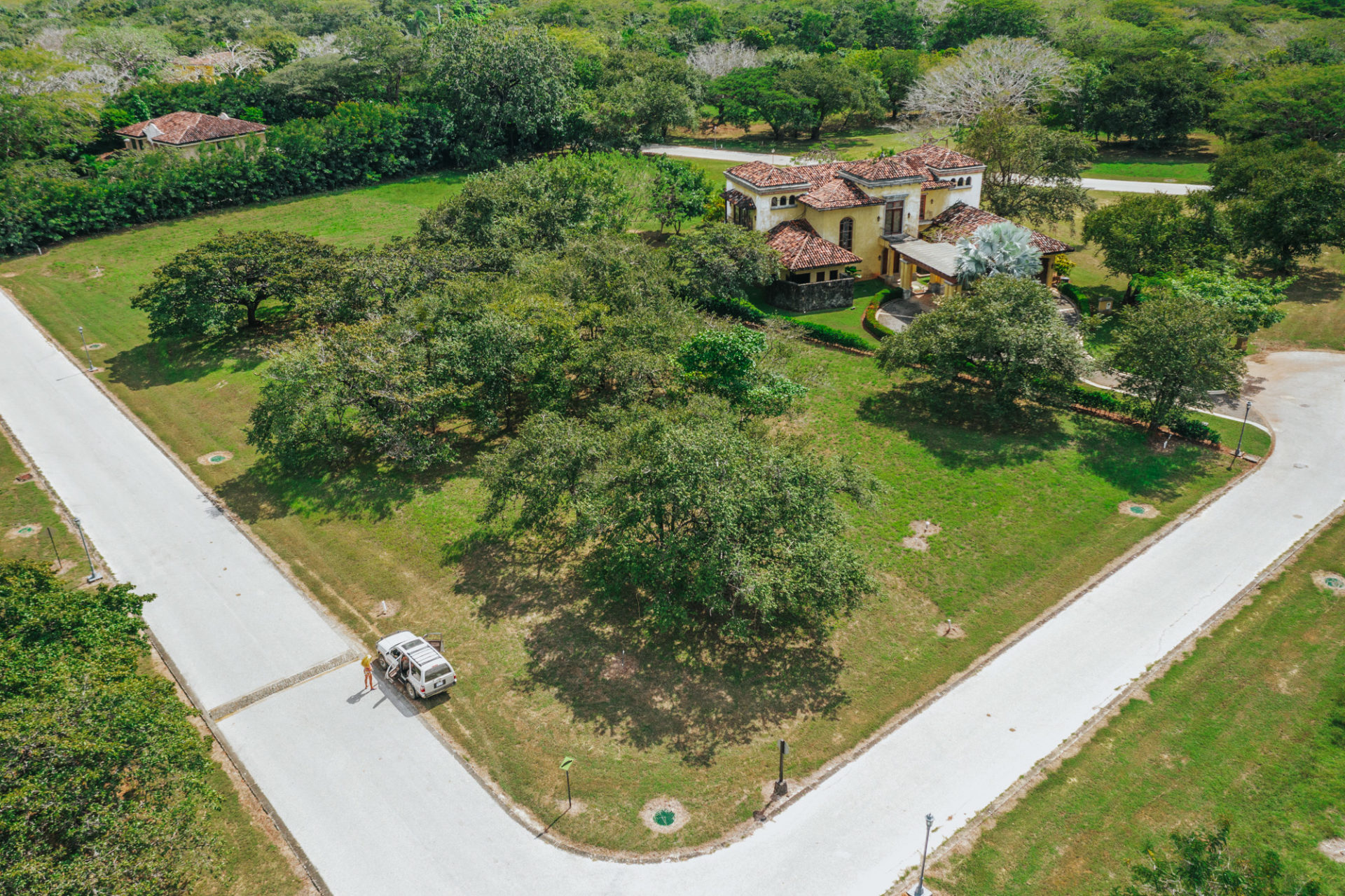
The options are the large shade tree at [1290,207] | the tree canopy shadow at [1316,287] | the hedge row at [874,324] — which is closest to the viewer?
the hedge row at [874,324]

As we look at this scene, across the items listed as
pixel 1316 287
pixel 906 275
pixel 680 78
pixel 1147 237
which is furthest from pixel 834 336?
pixel 680 78

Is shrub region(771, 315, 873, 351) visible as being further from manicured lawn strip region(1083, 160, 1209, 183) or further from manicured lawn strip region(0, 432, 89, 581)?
manicured lawn strip region(1083, 160, 1209, 183)

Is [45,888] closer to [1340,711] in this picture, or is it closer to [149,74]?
[1340,711]

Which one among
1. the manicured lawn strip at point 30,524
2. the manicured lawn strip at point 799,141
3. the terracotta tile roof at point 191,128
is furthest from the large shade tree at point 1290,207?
the terracotta tile roof at point 191,128

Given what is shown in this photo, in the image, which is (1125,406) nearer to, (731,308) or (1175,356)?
(1175,356)

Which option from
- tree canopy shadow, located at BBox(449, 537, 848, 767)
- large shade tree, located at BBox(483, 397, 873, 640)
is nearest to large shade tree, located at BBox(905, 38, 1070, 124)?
large shade tree, located at BBox(483, 397, 873, 640)

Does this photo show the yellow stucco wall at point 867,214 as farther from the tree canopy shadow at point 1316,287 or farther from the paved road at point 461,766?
the paved road at point 461,766

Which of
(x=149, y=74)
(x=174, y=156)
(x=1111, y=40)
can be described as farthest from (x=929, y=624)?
(x=149, y=74)
